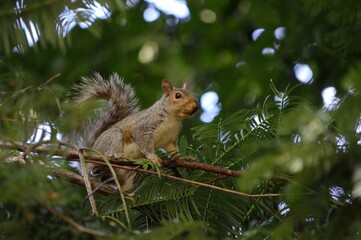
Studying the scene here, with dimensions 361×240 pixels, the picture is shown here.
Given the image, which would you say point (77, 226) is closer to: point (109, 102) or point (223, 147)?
point (223, 147)

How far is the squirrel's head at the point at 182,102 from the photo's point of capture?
171 inches

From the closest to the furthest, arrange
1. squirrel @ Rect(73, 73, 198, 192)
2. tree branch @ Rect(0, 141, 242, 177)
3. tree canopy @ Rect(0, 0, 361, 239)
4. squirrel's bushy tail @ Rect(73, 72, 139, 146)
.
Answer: tree canopy @ Rect(0, 0, 361, 239), tree branch @ Rect(0, 141, 242, 177), squirrel @ Rect(73, 73, 198, 192), squirrel's bushy tail @ Rect(73, 72, 139, 146)

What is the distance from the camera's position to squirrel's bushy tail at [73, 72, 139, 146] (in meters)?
4.34

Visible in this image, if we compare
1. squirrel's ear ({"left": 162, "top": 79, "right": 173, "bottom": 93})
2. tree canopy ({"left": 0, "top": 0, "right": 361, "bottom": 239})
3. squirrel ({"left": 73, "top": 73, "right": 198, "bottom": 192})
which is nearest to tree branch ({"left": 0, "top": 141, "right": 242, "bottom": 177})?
tree canopy ({"left": 0, "top": 0, "right": 361, "bottom": 239})

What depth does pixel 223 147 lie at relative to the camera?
9.19 ft

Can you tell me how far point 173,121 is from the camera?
438cm

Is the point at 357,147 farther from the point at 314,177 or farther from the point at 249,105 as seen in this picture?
the point at 249,105

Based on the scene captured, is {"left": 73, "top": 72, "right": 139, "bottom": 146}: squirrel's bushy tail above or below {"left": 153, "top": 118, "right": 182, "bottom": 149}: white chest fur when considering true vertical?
above

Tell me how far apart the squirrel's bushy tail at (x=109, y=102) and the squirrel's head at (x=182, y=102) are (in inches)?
10.6

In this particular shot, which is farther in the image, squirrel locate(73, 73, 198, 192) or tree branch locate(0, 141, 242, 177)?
squirrel locate(73, 73, 198, 192)

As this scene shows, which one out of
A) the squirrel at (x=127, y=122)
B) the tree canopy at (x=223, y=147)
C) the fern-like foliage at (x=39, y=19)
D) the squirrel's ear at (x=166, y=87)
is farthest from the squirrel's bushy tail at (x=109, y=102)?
the fern-like foliage at (x=39, y=19)

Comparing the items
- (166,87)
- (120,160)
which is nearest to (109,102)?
(166,87)

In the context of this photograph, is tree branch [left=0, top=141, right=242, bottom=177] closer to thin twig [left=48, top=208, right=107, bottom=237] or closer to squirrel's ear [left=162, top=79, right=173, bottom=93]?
thin twig [left=48, top=208, right=107, bottom=237]

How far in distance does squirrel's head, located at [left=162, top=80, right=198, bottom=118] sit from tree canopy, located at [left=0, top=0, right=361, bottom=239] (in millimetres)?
742
